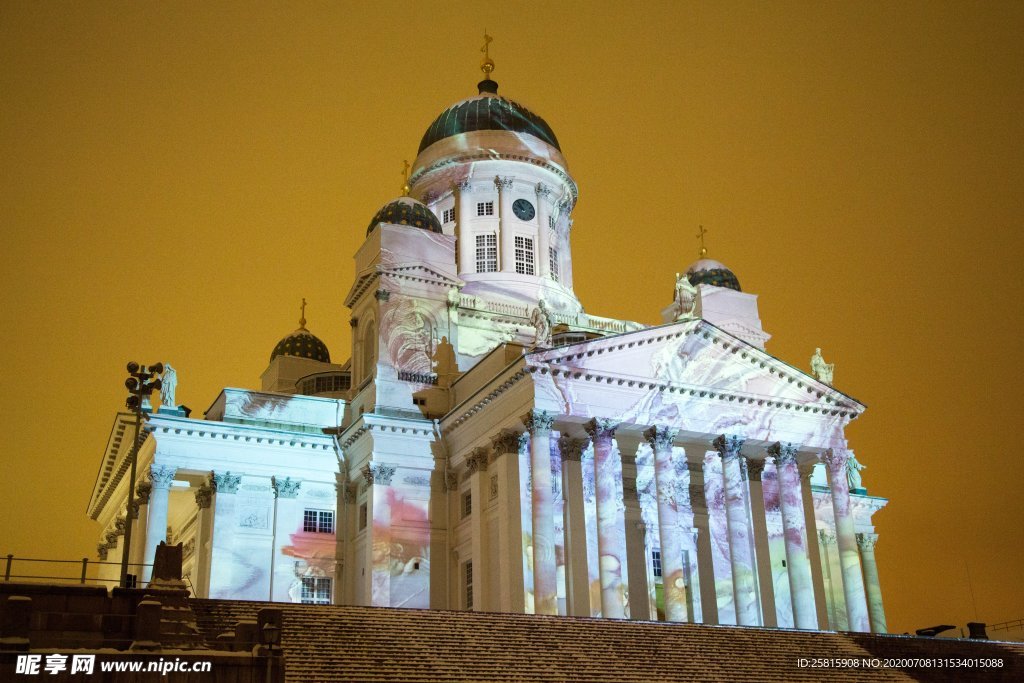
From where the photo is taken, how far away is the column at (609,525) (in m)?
34.2

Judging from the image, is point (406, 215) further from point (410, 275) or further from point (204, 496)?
point (204, 496)

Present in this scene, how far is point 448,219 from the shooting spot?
5181 centimetres

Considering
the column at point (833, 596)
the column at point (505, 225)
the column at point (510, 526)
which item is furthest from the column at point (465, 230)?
the column at point (833, 596)

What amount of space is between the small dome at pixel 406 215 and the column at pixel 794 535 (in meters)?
17.1

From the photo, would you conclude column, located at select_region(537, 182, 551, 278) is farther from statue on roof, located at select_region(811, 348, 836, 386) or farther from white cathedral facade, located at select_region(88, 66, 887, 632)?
statue on roof, located at select_region(811, 348, 836, 386)

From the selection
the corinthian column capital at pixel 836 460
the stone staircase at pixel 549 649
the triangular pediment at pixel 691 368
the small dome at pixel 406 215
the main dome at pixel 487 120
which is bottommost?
the stone staircase at pixel 549 649

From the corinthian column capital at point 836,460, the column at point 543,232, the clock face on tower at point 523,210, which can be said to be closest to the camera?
the corinthian column capital at point 836,460

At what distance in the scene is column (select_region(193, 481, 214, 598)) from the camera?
1573 inches

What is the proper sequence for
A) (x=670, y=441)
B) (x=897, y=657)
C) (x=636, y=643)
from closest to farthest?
(x=636, y=643) < (x=897, y=657) < (x=670, y=441)

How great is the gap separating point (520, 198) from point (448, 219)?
11.5ft

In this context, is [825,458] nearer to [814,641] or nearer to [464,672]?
[814,641]

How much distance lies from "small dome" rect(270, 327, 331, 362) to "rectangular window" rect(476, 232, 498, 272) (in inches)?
372

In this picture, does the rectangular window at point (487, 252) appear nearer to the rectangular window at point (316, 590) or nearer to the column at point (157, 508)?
the rectangular window at point (316, 590)

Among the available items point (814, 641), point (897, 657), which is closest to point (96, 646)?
point (814, 641)
